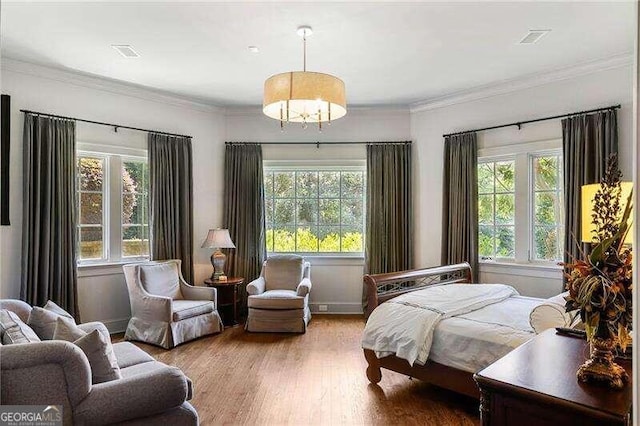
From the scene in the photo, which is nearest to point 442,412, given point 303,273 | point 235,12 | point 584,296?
point 584,296

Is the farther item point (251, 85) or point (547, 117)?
point (251, 85)

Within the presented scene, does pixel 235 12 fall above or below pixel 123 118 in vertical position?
above

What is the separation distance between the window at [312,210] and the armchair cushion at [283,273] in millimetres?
492

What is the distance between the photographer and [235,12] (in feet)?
9.46

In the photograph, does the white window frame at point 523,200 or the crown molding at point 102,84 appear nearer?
the crown molding at point 102,84

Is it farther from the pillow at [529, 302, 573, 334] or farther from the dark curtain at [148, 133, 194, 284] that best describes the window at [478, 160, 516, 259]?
the dark curtain at [148, 133, 194, 284]

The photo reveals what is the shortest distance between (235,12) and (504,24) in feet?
6.86

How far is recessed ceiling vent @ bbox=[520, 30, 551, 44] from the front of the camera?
10.5 ft

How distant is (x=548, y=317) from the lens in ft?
7.79

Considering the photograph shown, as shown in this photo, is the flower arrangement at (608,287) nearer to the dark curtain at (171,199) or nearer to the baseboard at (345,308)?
the baseboard at (345,308)

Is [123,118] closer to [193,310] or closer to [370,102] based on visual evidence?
[193,310]

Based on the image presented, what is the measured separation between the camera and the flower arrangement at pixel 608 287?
1.31 m

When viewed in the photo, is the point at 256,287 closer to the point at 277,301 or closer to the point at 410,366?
the point at 277,301

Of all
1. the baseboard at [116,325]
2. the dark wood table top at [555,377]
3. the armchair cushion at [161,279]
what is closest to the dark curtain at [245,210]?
the armchair cushion at [161,279]
